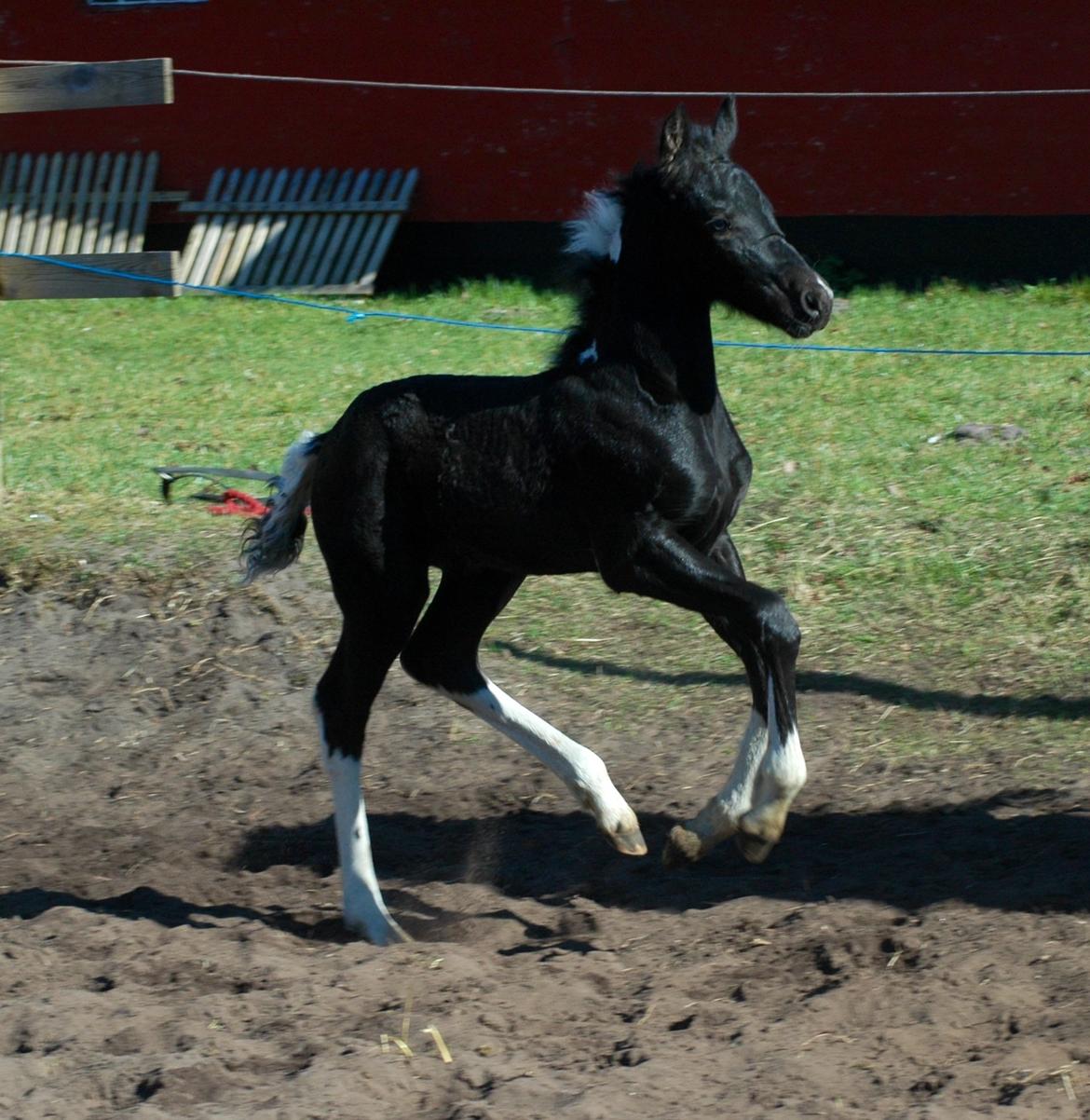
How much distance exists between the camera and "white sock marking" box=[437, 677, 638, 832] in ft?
15.2

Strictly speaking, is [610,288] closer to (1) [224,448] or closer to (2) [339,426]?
(2) [339,426]

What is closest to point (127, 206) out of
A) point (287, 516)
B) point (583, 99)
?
point (583, 99)

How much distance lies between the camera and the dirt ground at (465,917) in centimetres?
355

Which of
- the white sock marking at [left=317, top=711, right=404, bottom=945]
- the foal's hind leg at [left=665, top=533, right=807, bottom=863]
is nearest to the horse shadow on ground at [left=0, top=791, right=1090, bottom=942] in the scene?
the white sock marking at [left=317, top=711, right=404, bottom=945]

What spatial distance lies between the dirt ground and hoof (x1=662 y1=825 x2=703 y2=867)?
167mm

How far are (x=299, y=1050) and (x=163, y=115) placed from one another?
14003mm

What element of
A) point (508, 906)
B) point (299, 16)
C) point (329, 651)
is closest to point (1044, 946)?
point (508, 906)

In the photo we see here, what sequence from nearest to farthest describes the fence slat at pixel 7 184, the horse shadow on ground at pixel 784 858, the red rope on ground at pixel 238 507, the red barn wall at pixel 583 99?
the horse shadow on ground at pixel 784 858 → the red rope on ground at pixel 238 507 → the red barn wall at pixel 583 99 → the fence slat at pixel 7 184

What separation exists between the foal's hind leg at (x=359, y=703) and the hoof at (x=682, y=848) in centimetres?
85

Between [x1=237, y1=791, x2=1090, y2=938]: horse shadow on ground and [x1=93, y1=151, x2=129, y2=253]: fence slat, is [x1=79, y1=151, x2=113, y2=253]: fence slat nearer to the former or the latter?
[x1=93, y1=151, x2=129, y2=253]: fence slat

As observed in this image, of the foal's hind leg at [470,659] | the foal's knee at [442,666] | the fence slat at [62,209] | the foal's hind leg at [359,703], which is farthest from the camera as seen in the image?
the fence slat at [62,209]

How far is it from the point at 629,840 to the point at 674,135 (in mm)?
2035

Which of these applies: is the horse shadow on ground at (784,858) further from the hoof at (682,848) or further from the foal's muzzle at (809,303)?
the foal's muzzle at (809,303)

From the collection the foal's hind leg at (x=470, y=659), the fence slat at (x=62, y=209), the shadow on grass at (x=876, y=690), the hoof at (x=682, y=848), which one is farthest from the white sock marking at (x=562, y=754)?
the fence slat at (x=62, y=209)
